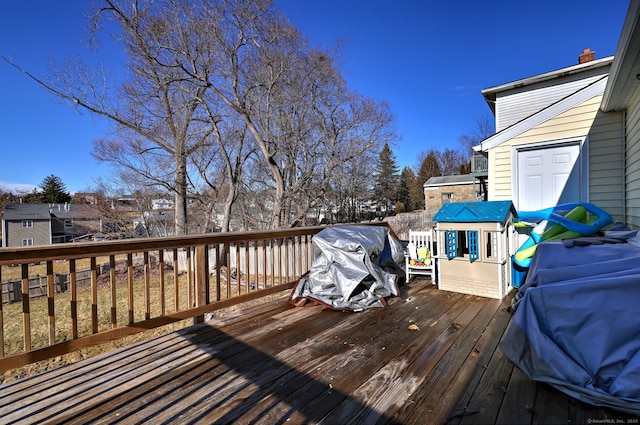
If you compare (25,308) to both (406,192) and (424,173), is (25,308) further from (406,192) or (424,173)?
(424,173)

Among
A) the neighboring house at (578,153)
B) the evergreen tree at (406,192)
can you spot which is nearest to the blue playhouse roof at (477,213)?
the neighboring house at (578,153)

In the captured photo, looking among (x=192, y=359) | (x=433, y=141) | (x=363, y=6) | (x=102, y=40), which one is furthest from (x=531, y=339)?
(x=433, y=141)

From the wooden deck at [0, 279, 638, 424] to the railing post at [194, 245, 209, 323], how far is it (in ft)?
0.81

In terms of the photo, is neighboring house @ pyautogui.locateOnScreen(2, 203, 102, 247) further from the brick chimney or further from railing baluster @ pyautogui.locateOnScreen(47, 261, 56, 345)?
the brick chimney

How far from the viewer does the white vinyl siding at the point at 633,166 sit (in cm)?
336

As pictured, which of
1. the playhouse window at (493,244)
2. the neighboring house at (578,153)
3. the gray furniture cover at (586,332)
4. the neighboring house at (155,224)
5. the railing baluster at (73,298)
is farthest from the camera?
the neighboring house at (155,224)

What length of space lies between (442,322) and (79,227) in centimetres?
1500

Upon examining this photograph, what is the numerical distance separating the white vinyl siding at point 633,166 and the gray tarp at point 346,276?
3.02 meters

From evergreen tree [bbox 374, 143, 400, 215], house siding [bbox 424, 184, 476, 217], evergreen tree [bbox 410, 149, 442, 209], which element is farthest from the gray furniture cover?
evergreen tree [bbox 410, 149, 442, 209]

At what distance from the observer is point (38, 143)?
1259cm

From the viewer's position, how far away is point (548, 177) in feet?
15.8

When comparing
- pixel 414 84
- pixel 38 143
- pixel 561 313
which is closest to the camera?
pixel 561 313

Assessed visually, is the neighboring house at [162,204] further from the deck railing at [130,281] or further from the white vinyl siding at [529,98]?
the white vinyl siding at [529,98]

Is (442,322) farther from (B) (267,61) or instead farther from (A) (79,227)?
(A) (79,227)
